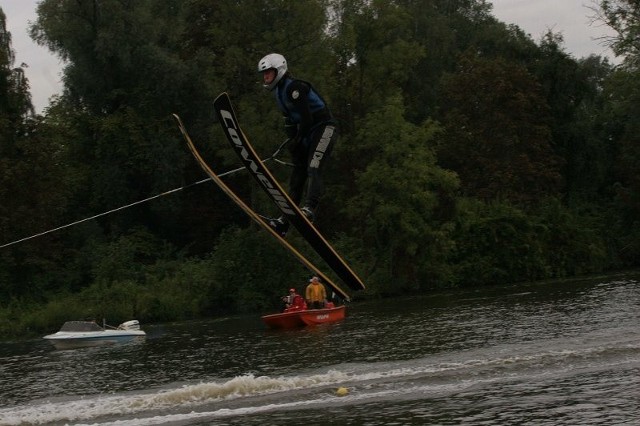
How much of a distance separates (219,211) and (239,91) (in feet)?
19.3

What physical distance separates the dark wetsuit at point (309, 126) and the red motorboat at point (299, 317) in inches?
526

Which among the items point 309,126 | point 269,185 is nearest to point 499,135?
point 269,185

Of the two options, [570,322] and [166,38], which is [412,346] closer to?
[570,322]

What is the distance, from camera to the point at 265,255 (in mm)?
35312

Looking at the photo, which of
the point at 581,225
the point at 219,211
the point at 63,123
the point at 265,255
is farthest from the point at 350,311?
the point at 63,123

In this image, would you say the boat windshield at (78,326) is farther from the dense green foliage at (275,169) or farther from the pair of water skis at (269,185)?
the pair of water skis at (269,185)

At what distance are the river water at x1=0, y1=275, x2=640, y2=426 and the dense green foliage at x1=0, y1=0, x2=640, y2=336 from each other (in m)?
8.83

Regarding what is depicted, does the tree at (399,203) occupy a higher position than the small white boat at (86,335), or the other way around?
the tree at (399,203)

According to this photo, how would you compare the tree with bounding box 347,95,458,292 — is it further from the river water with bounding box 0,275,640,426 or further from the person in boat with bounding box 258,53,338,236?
the person in boat with bounding box 258,53,338,236

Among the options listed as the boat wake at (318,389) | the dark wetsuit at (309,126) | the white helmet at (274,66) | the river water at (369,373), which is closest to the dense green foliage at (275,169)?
the river water at (369,373)

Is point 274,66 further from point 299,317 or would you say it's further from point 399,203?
point 399,203

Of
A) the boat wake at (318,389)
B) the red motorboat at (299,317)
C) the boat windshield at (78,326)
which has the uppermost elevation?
the boat windshield at (78,326)

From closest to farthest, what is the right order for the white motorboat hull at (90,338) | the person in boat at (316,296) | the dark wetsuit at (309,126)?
the dark wetsuit at (309,126) → the white motorboat hull at (90,338) → the person in boat at (316,296)

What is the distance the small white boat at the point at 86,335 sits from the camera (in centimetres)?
2550
